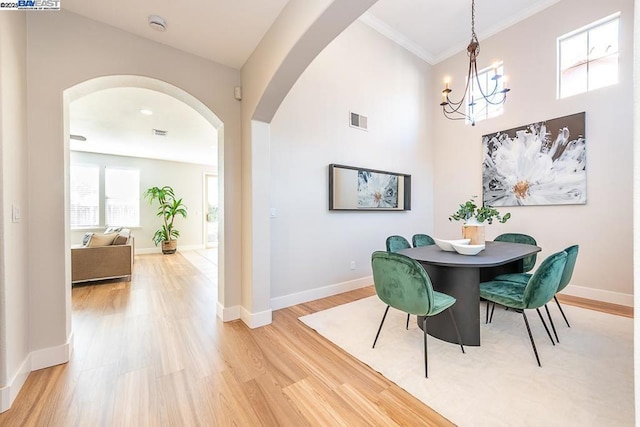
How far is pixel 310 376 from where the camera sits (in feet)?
5.65

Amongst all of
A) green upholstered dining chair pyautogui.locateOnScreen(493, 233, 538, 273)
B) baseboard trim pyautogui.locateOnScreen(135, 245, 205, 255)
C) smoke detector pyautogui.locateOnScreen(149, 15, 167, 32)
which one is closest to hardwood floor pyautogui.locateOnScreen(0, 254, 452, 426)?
green upholstered dining chair pyautogui.locateOnScreen(493, 233, 538, 273)

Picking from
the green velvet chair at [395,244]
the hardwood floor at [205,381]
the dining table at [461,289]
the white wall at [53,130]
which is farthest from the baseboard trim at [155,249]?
the dining table at [461,289]

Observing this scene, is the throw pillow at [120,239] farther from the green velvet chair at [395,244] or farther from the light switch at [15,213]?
the green velvet chair at [395,244]

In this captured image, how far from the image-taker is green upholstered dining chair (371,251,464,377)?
1.69 metres

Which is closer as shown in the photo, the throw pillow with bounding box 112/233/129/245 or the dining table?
the dining table

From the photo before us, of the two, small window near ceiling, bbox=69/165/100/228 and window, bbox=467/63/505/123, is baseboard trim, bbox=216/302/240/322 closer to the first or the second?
window, bbox=467/63/505/123

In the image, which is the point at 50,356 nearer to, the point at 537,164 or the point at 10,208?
the point at 10,208

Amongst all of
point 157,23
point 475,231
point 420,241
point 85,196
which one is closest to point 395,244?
point 420,241

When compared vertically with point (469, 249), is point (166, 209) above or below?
above

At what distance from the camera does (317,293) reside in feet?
10.7

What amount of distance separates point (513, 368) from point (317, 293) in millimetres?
2085

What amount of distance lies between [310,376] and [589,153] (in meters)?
4.30

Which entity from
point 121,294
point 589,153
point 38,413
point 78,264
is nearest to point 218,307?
point 38,413

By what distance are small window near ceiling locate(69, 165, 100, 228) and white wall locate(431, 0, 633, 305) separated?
28.8 feet
